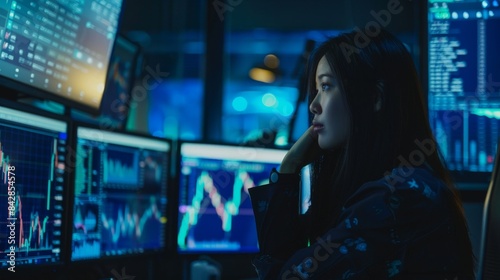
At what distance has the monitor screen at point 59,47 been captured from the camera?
4.89 ft

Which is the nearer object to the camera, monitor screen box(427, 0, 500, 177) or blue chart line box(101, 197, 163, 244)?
blue chart line box(101, 197, 163, 244)

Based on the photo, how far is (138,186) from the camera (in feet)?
6.51

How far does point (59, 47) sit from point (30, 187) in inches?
16.1

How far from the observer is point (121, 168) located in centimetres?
189

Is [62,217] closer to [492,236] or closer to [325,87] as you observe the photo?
[325,87]

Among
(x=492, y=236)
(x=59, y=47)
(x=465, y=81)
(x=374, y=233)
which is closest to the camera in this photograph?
(x=374, y=233)

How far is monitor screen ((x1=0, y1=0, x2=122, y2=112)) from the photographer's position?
1.49 metres

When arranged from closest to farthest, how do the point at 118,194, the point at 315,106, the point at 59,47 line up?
1. the point at 315,106
2. the point at 59,47
3. the point at 118,194

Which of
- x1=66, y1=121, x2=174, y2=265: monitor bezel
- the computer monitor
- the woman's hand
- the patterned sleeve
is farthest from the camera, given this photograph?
the computer monitor
